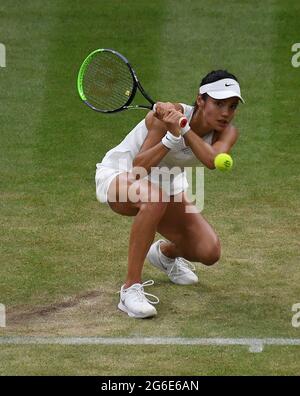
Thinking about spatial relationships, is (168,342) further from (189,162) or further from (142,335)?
(189,162)

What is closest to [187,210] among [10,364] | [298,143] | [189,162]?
[189,162]

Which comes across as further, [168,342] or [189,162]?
[189,162]

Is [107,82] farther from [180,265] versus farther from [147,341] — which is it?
[147,341]

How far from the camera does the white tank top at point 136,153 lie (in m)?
10.7

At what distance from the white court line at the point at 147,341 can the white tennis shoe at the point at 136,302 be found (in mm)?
460

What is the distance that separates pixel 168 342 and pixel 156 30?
26.3 ft

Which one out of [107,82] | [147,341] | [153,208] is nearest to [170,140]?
[153,208]

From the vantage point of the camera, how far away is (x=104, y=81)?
11.0m

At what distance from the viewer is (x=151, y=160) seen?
34.3 ft

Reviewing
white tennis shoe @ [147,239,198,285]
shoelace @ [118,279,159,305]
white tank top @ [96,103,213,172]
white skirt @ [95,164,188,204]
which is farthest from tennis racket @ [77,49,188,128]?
shoelace @ [118,279,159,305]

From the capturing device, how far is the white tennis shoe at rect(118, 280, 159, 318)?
10.4 m

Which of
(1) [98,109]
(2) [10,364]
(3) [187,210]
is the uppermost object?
(1) [98,109]

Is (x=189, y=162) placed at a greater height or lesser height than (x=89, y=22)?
lesser

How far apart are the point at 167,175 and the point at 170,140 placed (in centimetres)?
73
